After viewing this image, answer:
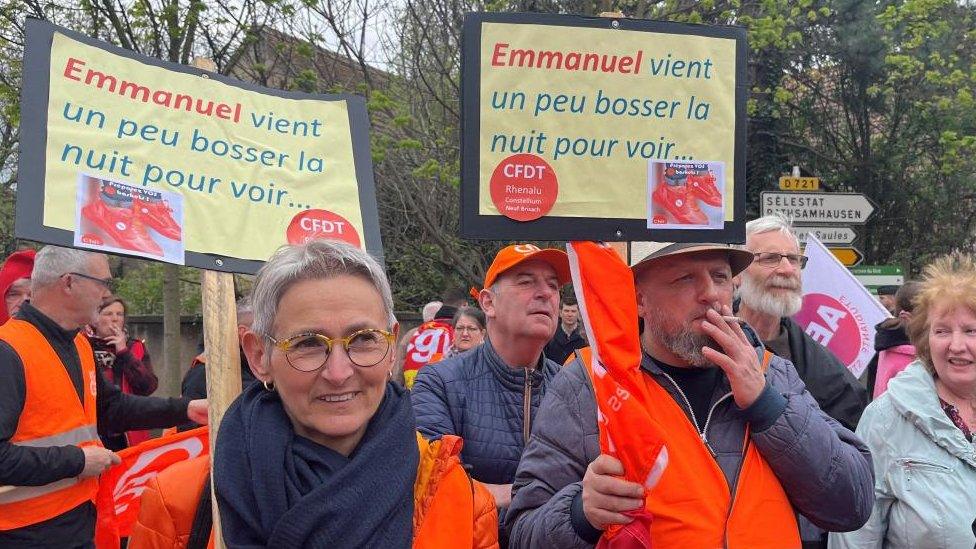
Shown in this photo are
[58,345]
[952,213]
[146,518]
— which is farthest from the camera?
[952,213]

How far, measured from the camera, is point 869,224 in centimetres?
1825

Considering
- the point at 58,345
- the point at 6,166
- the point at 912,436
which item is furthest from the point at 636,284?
the point at 6,166

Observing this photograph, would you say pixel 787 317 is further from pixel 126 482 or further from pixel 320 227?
pixel 126 482

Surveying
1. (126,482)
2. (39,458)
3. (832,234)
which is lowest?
(126,482)

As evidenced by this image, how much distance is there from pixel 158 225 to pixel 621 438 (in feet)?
4.52

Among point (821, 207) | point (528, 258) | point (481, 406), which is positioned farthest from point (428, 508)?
point (821, 207)

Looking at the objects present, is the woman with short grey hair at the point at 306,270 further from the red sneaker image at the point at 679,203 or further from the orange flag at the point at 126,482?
the orange flag at the point at 126,482

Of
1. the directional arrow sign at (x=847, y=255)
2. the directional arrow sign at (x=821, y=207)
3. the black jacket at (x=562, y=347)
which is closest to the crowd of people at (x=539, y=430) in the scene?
the black jacket at (x=562, y=347)

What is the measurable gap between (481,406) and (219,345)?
121 centimetres

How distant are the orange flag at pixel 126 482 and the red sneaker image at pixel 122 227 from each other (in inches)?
71.0

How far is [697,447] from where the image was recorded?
2459mm

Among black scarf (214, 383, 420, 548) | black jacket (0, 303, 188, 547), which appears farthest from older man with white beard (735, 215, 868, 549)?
black jacket (0, 303, 188, 547)

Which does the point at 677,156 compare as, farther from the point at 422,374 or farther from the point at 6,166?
the point at 6,166

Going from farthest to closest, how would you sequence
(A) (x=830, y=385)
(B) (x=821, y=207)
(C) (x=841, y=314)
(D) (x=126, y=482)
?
1. (B) (x=821, y=207)
2. (C) (x=841, y=314)
3. (D) (x=126, y=482)
4. (A) (x=830, y=385)
